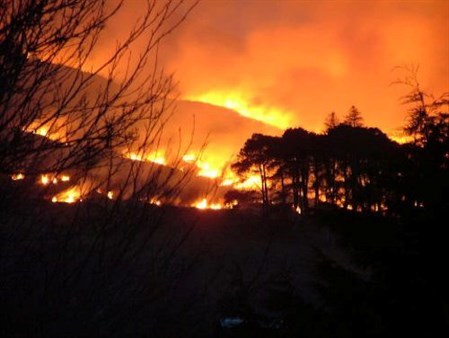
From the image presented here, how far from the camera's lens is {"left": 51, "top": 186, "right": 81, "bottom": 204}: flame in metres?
3.90

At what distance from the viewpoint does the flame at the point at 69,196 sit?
154 inches

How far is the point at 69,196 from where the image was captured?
4000 millimetres

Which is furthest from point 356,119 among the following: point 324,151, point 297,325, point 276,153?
point 297,325

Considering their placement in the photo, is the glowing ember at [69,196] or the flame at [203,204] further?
the flame at [203,204]

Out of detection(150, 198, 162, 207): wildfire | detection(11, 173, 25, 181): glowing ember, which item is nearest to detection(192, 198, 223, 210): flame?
detection(150, 198, 162, 207): wildfire

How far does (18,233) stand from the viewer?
386 centimetres

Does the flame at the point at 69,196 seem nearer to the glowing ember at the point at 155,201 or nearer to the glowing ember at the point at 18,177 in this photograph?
the glowing ember at the point at 18,177

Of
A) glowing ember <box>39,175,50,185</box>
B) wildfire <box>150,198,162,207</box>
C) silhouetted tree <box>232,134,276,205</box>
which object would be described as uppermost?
silhouetted tree <box>232,134,276,205</box>

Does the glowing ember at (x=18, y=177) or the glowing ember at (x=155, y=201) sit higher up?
the glowing ember at (x=18, y=177)

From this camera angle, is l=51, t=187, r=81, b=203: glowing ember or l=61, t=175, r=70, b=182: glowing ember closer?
l=61, t=175, r=70, b=182: glowing ember

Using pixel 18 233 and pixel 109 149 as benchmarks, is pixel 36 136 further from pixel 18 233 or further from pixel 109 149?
pixel 18 233

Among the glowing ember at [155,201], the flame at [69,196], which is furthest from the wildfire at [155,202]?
the flame at [69,196]

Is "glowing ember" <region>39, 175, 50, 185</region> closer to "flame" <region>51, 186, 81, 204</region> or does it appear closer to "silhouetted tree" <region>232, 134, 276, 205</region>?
"flame" <region>51, 186, 81, 204</region>

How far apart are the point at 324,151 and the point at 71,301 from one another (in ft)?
99.8
